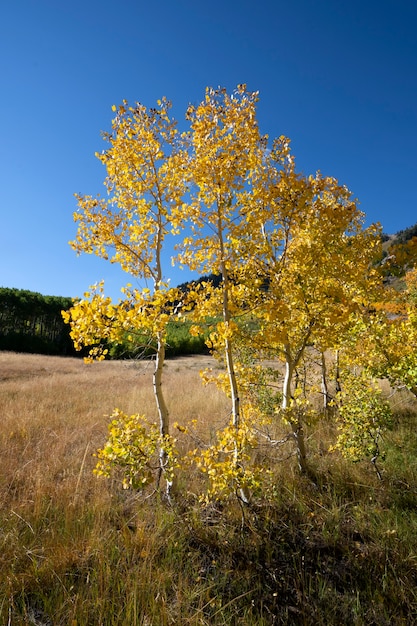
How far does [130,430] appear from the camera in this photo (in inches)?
145

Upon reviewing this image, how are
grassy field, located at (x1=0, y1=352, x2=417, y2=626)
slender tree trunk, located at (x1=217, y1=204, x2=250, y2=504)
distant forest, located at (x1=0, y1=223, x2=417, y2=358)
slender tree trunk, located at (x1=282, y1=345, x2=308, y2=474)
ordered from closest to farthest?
1. grassy field, located at (x1=0, y1=352, x2=417, y2=626)
2. slender tree trunk, located at (x1=217, y1=204, x2=250, y2=504)
3. slender tree trunk, located at (x1=282, y1=345, x2=308, y2=474)
4. distant forest, located at (x1=0, y1=223, x2=417, y2=358)

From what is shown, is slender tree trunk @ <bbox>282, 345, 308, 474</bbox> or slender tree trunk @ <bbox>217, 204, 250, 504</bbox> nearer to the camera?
slender tree trunk @ <bbox>217, 204, 250, 504</bbox>

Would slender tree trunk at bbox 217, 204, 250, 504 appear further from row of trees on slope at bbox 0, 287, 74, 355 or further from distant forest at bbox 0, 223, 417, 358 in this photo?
row of trees on slope at bbox 0, 287, 74, 355

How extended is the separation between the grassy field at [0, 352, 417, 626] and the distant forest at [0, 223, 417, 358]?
84.9ft

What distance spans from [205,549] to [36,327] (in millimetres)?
36725

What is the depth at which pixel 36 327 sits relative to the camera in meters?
35.1

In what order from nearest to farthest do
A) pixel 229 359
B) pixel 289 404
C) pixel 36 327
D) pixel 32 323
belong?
pixel 229 359
pixel 289 404
pixel 32 323
pixel 36 327

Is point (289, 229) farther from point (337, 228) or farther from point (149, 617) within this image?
point (149, 617)

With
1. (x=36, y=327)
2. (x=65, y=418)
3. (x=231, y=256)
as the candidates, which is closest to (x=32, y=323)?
(x=36, y=327)

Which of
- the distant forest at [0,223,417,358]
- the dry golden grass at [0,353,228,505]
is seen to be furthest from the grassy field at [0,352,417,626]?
the distant forest at [0,223,417,358]

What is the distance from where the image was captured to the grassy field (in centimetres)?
298

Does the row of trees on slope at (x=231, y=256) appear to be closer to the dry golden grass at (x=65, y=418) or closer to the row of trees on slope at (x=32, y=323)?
the dry golden grass at (x=65, y=418)

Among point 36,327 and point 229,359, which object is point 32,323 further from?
point 229,359

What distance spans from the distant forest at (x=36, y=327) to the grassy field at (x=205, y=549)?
25.9m
